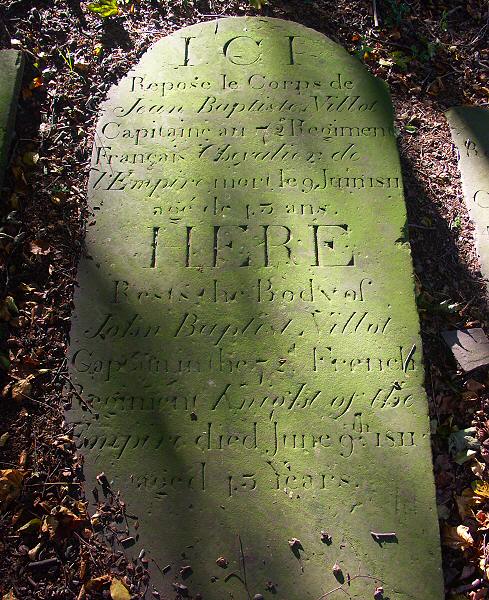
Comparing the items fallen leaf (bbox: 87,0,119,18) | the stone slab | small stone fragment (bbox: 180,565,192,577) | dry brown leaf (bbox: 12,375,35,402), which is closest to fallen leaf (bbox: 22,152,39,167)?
fallen leaf (bbox: 87,0,119,18)

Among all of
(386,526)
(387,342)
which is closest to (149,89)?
(387,342)

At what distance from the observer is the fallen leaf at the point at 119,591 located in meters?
2.88

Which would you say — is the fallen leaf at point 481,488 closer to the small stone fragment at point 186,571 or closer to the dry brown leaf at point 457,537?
the dry brown leaf at point 457,537

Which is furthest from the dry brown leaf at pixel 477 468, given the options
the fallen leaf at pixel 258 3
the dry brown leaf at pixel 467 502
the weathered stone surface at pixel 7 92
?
the fallen leaf at pixel 258 3

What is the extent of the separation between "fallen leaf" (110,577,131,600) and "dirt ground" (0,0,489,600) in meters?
0.01

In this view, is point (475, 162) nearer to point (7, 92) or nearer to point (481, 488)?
point (481, 488)

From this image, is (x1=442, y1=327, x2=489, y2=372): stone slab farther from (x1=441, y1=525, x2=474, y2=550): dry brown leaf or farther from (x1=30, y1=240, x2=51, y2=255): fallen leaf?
(x1=30, y1=240, x2=51, y2=255): fallen leaf

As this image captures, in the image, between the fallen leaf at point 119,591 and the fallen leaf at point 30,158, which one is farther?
the fallen leaf at point 30,158

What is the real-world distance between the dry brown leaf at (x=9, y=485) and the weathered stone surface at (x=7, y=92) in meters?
2.01

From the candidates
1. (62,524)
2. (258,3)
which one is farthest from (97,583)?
(258,3)

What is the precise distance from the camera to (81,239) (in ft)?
12.3

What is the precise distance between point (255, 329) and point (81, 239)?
1271 millimetres

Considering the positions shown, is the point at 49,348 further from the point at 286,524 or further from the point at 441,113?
the point at 441,113

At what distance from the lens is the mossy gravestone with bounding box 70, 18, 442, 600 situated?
299cm
